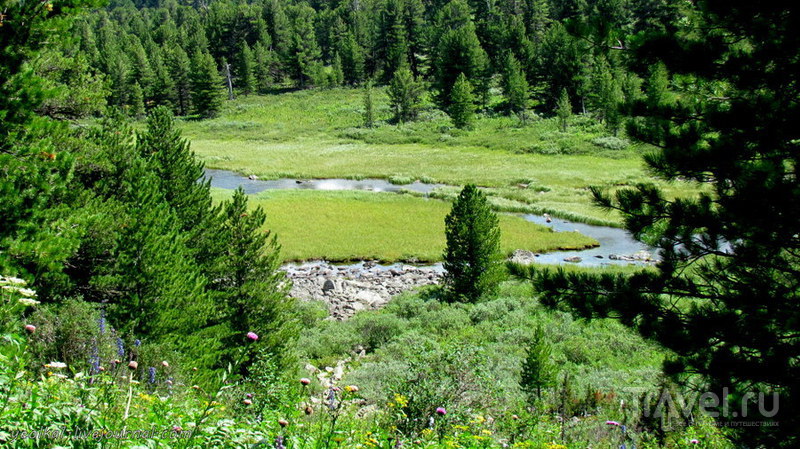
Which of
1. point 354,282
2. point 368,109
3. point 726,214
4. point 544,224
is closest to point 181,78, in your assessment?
point 368,109

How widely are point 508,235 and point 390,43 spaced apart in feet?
278

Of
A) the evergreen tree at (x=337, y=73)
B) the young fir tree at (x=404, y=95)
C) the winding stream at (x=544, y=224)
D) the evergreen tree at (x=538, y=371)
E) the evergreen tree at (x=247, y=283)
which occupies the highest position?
the evergreen tree at (x=337, y=73)

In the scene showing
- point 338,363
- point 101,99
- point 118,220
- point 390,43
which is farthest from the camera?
point 390,43

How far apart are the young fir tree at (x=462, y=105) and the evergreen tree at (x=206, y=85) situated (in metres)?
47.1

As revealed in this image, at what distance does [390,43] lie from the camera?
113m

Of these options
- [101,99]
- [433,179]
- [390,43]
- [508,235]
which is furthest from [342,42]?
[101,99]

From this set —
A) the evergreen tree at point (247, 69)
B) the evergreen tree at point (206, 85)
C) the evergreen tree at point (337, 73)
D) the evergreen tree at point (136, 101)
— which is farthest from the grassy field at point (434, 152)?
the evergreen tree at point (337, 73)

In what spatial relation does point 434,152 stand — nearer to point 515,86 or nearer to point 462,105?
point 462,105

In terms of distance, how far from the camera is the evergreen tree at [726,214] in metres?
5.52

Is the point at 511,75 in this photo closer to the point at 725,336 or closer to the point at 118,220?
the point at 118,220

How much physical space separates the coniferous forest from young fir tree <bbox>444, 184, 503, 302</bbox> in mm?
102

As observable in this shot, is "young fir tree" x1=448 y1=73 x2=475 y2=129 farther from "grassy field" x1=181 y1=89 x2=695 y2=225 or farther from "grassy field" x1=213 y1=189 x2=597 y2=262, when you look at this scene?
"grassy field" x1=213 y1=189 x2=597 y2=262

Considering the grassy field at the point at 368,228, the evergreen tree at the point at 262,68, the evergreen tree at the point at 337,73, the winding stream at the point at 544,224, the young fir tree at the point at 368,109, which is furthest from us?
the evergreen tree at the point at 262,68

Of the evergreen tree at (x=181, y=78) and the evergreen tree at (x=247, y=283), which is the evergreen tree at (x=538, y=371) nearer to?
the evergreen tree at (x=247, y=283)
